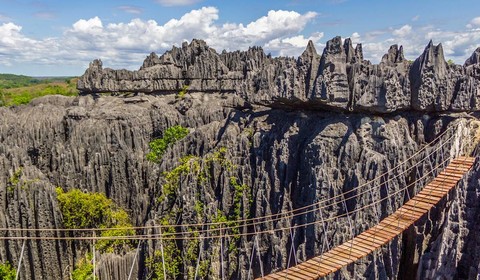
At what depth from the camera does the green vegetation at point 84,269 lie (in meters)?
24.3

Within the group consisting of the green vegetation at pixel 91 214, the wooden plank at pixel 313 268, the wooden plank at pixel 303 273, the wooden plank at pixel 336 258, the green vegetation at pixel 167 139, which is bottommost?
the green vegetation at pixel 91 214

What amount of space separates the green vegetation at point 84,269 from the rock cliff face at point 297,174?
0.72 metres

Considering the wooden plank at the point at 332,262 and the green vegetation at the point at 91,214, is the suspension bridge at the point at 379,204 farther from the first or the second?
the green vegetation at the point at 91,214

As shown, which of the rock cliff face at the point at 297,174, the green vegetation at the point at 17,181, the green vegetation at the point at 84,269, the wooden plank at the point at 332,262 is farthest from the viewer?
the green vegetation at the point at 17,181

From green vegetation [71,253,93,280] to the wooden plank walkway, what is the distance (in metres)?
14.2

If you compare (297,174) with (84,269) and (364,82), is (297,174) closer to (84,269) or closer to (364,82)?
(364,82)

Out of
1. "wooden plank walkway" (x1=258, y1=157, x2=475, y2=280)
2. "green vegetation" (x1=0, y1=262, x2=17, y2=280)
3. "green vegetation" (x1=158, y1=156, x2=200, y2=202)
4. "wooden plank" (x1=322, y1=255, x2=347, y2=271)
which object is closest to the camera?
"wooden plank" (x1=322, y1=255, x2=347, y2=271)

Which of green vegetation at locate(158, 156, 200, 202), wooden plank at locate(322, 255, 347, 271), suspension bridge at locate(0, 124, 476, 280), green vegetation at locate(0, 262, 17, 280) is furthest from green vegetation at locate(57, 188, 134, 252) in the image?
wooden plank at locate(322, 255, 347, 271)

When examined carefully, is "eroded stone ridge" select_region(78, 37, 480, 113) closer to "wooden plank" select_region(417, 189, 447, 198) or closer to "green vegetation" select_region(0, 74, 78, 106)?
"wooden plank" select_region(417, 189, 447, 198)

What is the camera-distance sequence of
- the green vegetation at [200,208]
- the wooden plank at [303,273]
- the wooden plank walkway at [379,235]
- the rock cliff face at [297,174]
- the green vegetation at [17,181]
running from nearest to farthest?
1. the wooden plank at [303,273]
2. the wooden plank walkway at [379,235]
3. the rock cliff face at [297,174]
4. the green vegetation at [200,208]
5. the green vegetation at [17,181]

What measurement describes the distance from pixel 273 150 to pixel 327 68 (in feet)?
17.0

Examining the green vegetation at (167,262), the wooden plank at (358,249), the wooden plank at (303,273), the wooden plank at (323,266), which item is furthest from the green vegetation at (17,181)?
the wooden plank at (358,249)

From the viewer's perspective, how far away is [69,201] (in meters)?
28.0

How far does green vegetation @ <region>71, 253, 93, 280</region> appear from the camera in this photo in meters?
24.3
